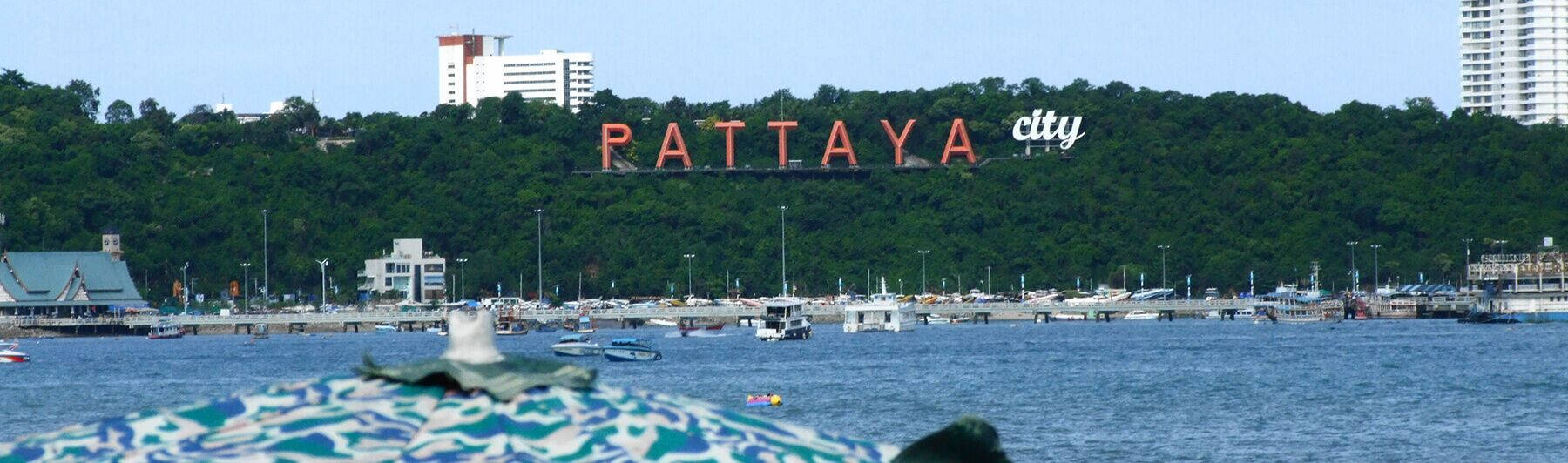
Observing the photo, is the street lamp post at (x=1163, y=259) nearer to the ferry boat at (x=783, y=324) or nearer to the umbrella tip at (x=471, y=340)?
the ferry boat at (x=783, y=324)

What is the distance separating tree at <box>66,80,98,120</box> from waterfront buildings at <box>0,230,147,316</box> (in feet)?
139

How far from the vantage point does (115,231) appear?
143m

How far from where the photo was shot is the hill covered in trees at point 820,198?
483 feet

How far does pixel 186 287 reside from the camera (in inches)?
5723

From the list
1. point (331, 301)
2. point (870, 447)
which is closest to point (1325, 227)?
point (331, 301)

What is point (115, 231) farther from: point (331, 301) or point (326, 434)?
point (326, 434)

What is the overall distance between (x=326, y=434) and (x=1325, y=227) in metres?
147

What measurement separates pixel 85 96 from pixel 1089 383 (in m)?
138

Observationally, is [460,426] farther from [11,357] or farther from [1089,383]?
[11,357]

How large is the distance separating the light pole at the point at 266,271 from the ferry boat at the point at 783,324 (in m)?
45.8

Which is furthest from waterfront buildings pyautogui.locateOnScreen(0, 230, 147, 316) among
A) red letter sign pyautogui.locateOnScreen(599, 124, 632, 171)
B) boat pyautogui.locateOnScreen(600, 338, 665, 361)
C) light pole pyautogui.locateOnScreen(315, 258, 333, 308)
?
boat pyautogui.locateOnScreen(600, 338, 665, 361)

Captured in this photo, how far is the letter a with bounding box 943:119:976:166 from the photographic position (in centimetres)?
15675

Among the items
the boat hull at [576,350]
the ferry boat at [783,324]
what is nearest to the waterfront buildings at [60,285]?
the ferry boat at [783,324]

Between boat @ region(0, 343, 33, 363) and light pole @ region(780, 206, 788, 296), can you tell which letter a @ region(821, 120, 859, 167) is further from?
boat @ region(0, 343, 33, 363)
